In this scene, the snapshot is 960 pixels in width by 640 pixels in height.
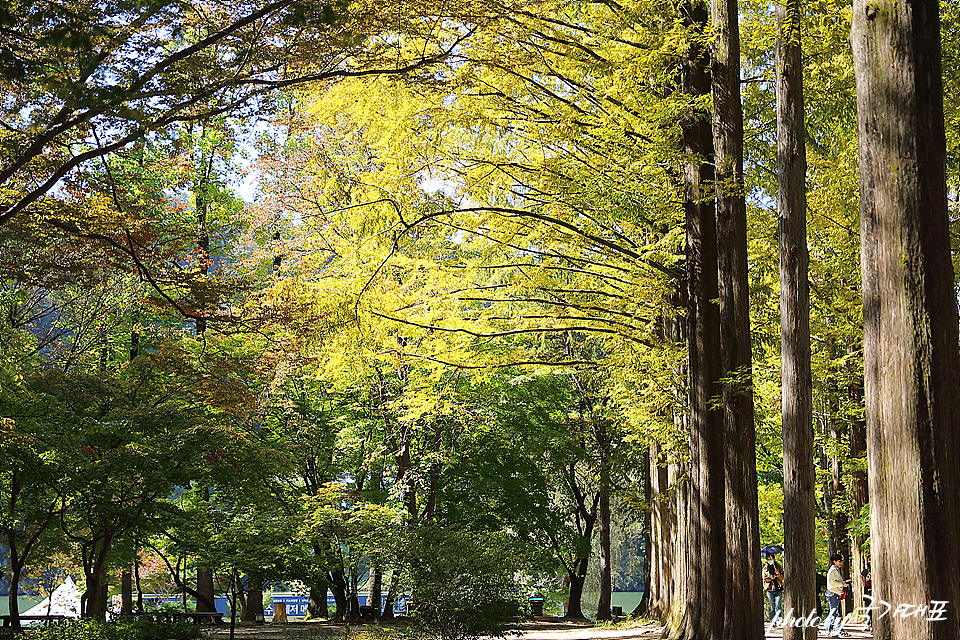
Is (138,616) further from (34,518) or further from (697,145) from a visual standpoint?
(697,145)

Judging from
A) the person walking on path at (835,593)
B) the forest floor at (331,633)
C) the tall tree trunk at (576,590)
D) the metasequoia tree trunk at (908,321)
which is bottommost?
the tall tree trunk at (576,590)

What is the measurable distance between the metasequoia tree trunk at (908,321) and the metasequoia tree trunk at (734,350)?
4.83 meters

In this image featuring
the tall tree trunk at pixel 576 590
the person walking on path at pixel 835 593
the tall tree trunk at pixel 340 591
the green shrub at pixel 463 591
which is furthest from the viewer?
the tall tree trunk at pixel 576 590

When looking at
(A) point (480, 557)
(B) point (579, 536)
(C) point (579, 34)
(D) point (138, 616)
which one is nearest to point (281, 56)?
(C) point (579, 34)

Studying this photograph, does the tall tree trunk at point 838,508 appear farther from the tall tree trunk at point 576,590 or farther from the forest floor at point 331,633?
the tall tree trunk at point 576,590

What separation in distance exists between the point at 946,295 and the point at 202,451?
1316cm

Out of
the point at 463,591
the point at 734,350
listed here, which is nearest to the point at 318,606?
the point at 463,591

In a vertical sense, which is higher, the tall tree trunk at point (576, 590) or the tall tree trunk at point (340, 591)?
the tall tree trunk at point (340, 591)

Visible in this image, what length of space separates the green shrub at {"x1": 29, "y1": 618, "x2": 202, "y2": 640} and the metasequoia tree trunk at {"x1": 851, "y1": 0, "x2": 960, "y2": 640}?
1202cm

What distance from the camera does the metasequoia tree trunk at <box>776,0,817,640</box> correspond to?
8.25 m

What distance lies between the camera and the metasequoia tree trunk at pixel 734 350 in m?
9.45

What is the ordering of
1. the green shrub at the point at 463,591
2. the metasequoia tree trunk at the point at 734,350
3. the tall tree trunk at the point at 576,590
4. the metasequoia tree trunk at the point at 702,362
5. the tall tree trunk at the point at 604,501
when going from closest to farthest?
1. the metasequoia tree trunk at the point at 734,350
2. the metasequoia tree trunk at the point at 702,362
3. the green shrub at the point at 463,591
4. the tall tree trunk at the point at 604,501
5. the tall tree trunk at the point at 576,590

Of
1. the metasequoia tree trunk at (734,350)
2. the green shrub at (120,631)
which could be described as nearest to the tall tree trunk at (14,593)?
the green shrub at (120,631)

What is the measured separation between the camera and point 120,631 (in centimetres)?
1331
